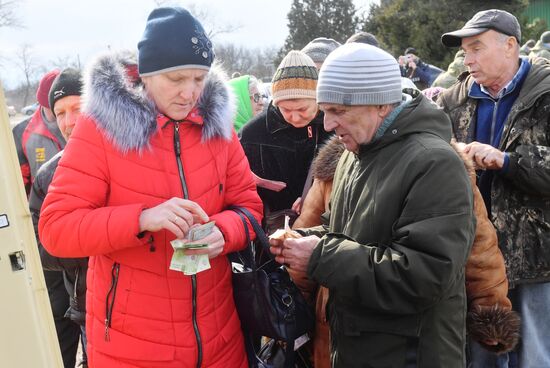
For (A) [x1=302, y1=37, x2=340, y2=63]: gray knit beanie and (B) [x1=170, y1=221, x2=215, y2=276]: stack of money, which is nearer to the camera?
(B) [x1=170, y1=221, x2=215, y2=276]: stack of money

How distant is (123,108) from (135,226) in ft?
1.51

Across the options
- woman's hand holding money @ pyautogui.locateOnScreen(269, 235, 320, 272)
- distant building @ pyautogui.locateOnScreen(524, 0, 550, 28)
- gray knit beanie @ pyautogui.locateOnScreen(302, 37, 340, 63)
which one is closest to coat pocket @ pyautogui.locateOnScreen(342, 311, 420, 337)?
woman's hand holding money @ pyautogui.locateOnScreen(269, 235, 320, 272)

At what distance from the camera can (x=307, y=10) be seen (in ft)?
102

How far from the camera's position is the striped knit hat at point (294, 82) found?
328cm

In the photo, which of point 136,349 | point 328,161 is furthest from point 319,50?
point 136,349

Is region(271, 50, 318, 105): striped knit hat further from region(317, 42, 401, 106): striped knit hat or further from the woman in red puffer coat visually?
region(317, 42, 401, 106): striped knit hat

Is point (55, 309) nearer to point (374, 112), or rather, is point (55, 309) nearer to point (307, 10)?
point (374, 112)

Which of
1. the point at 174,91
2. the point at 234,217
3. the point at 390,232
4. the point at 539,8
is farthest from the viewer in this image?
the point at 539,8

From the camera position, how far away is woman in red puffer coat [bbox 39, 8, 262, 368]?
198 cm

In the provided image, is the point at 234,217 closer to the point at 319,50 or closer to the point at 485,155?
the point at 485,155

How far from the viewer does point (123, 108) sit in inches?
81.2

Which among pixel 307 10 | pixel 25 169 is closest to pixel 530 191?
pixel 25 169

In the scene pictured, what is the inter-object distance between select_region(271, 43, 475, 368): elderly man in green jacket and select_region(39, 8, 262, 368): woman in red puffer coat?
16.4 inches

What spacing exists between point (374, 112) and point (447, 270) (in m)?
0.62
